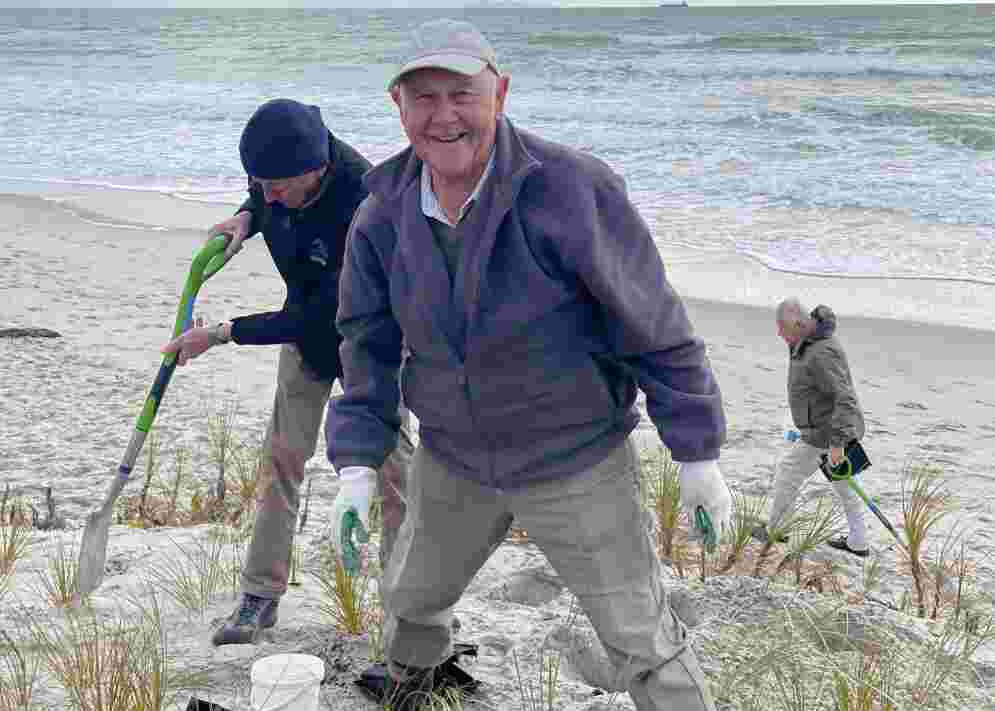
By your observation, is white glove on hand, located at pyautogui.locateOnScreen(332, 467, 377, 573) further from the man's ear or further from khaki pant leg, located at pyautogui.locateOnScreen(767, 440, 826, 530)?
khaki pant leg, located at pyautogui.locateOnScreen(767, 440, 826, 530)

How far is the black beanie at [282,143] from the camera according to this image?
3.20 meters

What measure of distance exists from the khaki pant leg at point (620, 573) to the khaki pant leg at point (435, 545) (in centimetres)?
15

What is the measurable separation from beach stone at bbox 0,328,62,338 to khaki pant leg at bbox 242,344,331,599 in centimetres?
521

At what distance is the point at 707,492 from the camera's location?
8.00 ft

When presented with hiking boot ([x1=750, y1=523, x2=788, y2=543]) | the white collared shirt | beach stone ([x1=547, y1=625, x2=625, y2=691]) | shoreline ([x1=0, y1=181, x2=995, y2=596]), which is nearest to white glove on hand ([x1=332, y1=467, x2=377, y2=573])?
the white collared shirt

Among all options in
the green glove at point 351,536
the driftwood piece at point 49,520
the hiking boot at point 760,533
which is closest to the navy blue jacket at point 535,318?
the green glove at point 351,536

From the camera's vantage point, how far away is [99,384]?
7.14 m

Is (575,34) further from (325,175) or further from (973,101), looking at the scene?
(325,175)

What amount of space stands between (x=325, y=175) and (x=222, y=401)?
385 cm

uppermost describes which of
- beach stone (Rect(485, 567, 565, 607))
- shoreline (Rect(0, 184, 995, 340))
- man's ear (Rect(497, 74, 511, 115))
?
man's ear (Rect(497, 74, 511, 115))

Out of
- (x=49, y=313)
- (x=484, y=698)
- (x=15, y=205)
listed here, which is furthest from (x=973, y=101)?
(x=484, y=698)

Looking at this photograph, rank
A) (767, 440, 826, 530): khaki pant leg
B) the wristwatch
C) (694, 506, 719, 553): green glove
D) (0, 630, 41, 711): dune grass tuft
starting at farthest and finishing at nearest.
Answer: (767, 440, 826, 530): khaki pant leg
the wristwatch
(0, 630, 41, 711): dune grass tuft
(694, 506, 719, 553): green glove

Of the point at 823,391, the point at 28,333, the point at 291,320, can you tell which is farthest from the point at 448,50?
the point at 28,333

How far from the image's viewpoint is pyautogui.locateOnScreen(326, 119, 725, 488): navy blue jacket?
233 cm
